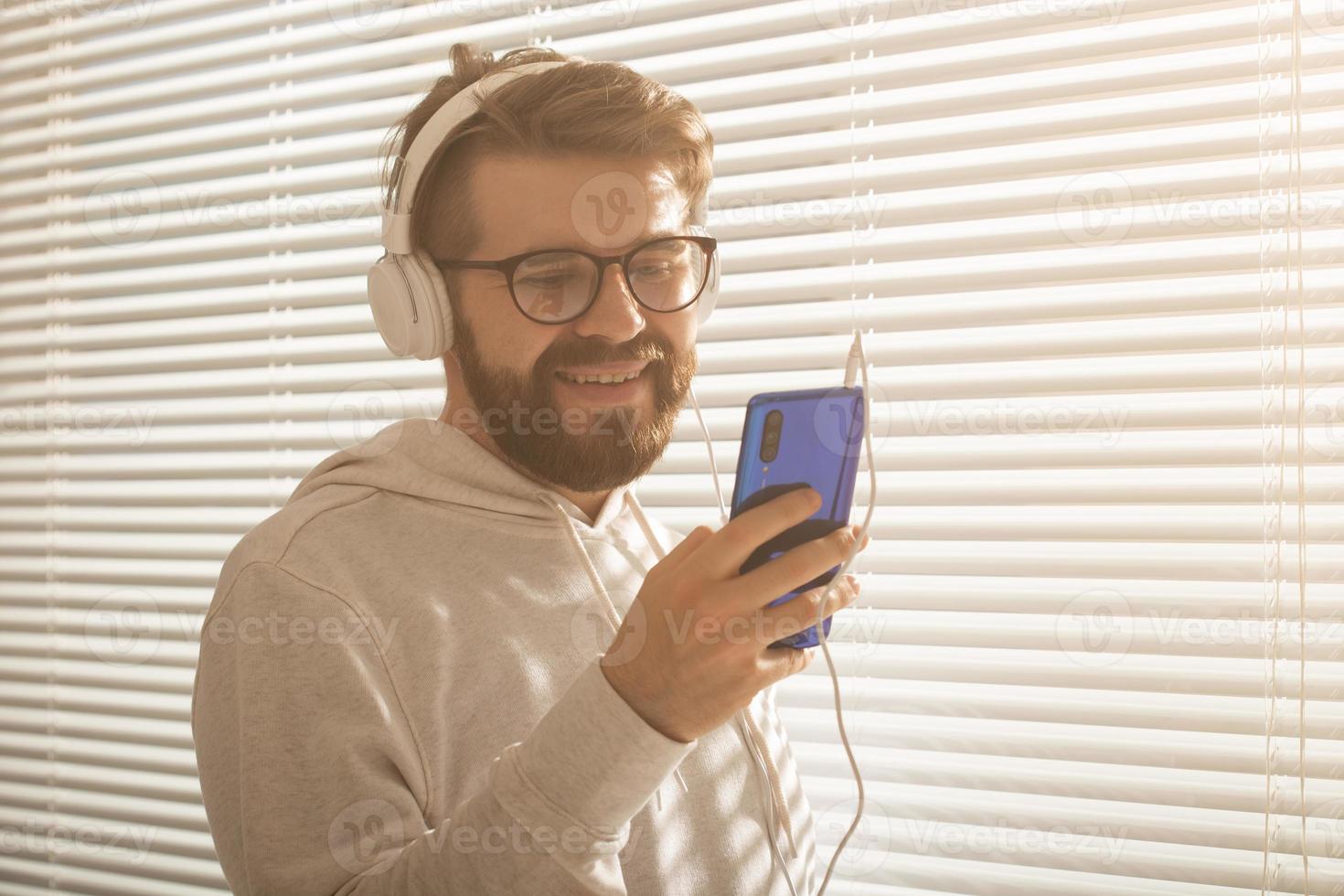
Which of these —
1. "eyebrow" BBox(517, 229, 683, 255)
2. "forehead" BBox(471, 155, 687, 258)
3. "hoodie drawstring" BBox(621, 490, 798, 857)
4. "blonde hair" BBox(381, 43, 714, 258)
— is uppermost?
"blonde hair" BBox(381, 43, 714, 258)

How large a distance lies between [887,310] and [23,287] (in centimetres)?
148

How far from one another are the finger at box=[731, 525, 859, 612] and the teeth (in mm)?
314

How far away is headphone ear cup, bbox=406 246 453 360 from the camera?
3.07ft

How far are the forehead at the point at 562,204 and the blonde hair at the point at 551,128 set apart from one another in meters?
0.01

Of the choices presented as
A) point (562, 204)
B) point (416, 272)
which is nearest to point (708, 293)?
point (562, 204)

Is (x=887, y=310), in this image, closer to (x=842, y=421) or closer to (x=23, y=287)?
(x=842, y=421)

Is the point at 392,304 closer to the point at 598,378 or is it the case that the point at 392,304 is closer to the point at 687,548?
the point at 598,378

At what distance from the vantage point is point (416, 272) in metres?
0.94

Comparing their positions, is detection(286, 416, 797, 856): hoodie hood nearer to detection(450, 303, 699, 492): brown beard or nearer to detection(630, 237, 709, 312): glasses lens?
detection(450, 303, 699, 492): brown beard

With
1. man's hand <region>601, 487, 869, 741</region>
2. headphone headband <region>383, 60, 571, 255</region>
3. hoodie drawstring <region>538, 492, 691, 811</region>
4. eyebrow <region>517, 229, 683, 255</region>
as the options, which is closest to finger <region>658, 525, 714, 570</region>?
man's hand <region>601, 487, 869, 741</region>

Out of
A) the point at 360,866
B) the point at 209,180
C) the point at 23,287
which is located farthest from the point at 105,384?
the point at 360,866

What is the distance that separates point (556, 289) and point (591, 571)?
0.88 feet

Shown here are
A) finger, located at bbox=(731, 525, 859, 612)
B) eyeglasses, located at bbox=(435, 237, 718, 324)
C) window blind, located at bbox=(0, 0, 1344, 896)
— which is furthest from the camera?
window blind, located at bbox=(0, 0, 1344, 896)

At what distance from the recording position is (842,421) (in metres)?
0.71
